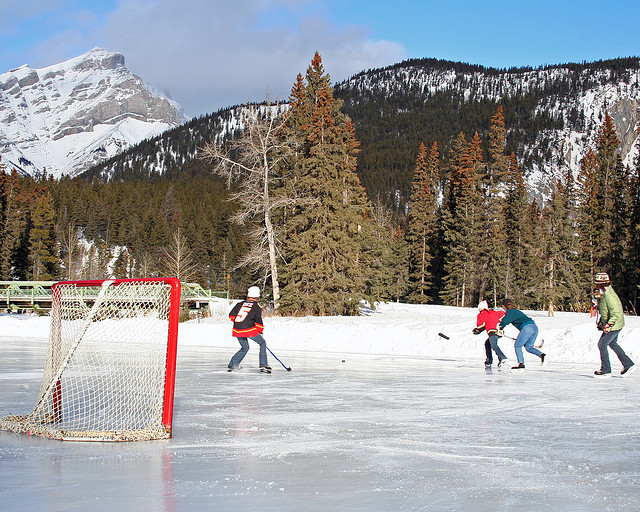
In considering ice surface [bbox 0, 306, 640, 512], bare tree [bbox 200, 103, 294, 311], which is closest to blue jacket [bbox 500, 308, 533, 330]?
ice surface [bbox 0, 306, 640, 512]

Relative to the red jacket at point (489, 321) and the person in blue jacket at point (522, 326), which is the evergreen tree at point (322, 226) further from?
the person in blue jacket at point (522, 326)

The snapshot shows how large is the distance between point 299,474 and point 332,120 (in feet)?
100

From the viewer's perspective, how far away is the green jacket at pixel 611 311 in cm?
1028

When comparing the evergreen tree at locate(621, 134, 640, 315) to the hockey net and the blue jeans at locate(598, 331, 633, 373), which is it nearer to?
the blue jeans at locate(598, 331, 633, 373)

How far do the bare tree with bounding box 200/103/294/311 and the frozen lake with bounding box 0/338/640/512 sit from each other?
21.8 metres

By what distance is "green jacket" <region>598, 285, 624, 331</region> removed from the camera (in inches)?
405

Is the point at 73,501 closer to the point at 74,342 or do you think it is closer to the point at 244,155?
the point at 74,342

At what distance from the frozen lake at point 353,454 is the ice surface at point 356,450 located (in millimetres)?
15

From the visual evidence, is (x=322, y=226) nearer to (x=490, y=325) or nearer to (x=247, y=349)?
(x=490, y=325)

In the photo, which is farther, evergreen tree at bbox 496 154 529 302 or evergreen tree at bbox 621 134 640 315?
evergreen tree at bbox 496 154 529 302

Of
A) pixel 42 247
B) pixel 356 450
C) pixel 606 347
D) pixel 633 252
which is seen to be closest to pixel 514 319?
pixel 606 347

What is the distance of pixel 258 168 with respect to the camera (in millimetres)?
32844

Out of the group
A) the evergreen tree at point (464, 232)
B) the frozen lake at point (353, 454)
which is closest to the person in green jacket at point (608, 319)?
the frozen lake at point (353, 454)

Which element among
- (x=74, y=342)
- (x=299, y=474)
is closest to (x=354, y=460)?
(x=299, y=474)
